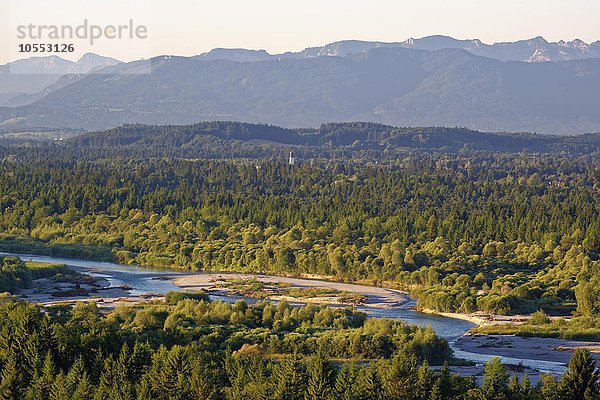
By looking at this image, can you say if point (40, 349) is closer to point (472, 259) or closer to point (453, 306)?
point (453, 306)

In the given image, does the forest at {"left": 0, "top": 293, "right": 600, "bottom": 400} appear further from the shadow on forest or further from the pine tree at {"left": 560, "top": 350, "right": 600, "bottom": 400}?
the shadow on forest

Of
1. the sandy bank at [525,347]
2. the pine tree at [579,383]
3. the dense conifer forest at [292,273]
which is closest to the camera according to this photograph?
the pine tree at [579,383]

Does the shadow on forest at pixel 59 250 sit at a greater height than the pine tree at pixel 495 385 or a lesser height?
lesser

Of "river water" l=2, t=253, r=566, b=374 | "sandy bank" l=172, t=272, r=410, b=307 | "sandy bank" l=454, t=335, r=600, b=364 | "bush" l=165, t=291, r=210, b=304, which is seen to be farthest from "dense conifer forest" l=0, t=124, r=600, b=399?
"river water" l=2, t=253, r=566, b=374

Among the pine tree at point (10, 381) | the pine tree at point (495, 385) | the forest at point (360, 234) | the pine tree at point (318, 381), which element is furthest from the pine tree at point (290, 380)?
the forest at point (360, 234)

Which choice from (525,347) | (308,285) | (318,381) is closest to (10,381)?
(318,381)

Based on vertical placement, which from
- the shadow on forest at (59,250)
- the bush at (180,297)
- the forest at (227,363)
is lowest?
the shadow on forest at (59,250)

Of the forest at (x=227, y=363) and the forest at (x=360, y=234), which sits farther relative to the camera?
the forest at (x=360, y=234)

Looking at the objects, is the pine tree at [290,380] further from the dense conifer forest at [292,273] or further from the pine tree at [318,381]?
the pine tree at [318,381]

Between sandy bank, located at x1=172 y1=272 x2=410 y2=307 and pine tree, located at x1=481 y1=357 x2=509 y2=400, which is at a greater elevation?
pine tree, located at x1=481 y1=357 x2=509 y2=400
